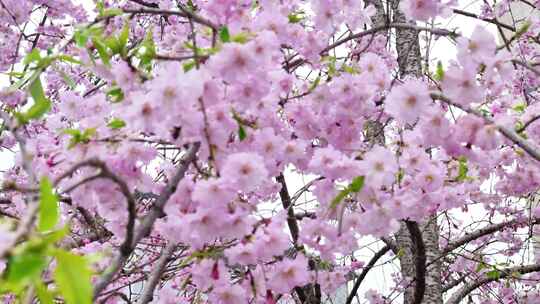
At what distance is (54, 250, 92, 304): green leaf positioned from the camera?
780 mm

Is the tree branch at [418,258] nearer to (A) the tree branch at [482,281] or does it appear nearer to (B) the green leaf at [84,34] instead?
(A) the tree branch at [482,281]

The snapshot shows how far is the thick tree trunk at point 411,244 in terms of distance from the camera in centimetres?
324

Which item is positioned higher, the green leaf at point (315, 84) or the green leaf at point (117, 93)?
the green leaf at point (315, 84)

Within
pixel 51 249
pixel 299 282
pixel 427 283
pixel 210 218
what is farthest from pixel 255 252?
pixel 427 283

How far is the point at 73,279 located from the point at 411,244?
292 cm

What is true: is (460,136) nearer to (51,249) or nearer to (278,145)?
(278,145)

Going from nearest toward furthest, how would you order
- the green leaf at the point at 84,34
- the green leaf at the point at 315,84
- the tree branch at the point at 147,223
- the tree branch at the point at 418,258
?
the tree branch at the point at 147,223, the green leaf at the point at 84,34, the green leaf at the point at 315,84, the tree branch at the point at 418,258

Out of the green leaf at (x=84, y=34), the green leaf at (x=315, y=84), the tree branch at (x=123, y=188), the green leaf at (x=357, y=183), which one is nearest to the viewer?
the tree branch at (x=123, y=188)

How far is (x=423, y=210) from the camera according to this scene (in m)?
1.99

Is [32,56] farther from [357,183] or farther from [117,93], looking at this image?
[357,183]

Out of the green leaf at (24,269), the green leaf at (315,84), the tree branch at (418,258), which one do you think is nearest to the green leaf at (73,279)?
the green leaf at (24,269)

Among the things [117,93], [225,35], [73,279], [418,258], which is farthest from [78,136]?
[418,258]

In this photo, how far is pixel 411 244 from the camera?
3.50 m

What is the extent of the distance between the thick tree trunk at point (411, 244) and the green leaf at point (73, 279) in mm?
2477
